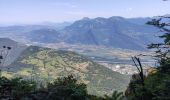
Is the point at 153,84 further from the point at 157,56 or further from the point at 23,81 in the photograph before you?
the point at 23,81

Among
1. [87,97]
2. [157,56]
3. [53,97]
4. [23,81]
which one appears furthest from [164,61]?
[23,81]

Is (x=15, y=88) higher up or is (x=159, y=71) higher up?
(x=159, y=71)

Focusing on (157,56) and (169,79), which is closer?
(169,79)

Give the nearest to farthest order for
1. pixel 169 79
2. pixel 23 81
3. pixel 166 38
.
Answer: pixel 169 79, pixel 166 38, pixel 23 81

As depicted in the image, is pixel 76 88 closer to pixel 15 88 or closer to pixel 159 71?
pixel 15 88

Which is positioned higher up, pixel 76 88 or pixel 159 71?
pixel 159 71

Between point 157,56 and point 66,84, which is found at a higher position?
point 157,56

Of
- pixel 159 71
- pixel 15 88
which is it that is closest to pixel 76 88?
pixel 15 88

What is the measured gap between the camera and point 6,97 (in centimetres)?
2045

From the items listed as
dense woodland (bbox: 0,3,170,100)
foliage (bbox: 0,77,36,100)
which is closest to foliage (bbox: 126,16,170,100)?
dense woodland (bbox: 0,3,170,100)

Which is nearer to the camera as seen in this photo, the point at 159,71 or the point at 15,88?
the point at 15,88

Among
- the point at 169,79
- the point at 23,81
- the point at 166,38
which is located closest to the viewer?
the point at 169,79

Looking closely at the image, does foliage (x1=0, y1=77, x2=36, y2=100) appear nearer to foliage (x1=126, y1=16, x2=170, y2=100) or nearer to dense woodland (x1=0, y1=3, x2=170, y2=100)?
dense woodland (x1=0, y1=3, x2=170, y2=100)

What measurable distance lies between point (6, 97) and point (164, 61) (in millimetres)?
9444
